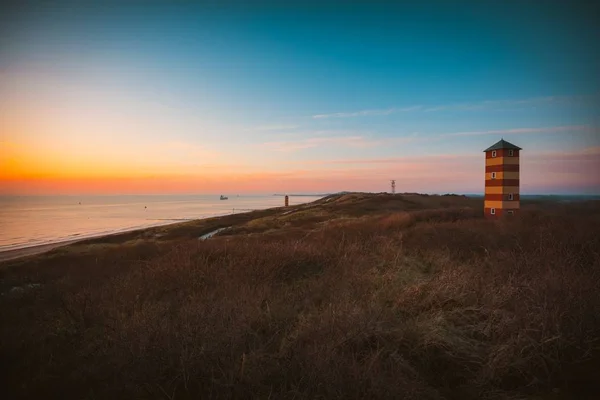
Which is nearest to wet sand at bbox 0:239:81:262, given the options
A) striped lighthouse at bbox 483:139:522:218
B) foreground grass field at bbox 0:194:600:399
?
foreground grass field at bbox 0:194:600:399

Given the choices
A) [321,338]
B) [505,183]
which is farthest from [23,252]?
[505,183]

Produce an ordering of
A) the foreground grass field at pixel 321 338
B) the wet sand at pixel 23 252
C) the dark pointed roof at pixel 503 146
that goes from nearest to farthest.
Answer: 1. the foreground grass field at pixel 321 338
2. the dark pointed roof at pixel 503 146
3. the wet sand at pixel 23 252

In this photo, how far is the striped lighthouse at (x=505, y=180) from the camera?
1681 cm

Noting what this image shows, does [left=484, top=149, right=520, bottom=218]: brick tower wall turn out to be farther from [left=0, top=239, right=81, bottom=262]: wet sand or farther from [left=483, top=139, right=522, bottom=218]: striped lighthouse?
[left=0, top=239, right=81, bottom=262]: wet sand

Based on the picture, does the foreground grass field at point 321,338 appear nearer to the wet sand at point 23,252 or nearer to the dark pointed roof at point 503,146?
the dark pointed roof at point 503,146

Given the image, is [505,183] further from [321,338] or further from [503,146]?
[321,338]

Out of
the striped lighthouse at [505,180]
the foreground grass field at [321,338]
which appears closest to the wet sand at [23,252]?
the foreground grass field at [321,338]

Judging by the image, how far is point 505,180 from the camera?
55.5ft

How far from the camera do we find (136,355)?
12.3 ft

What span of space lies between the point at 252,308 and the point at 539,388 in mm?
3678

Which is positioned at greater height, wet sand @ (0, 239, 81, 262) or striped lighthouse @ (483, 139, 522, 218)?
striped lighthouse @ (483, 139, 522, 218)

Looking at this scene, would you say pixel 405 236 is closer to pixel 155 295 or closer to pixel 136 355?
pixel 155 295

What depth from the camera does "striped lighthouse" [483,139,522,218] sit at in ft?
55.2

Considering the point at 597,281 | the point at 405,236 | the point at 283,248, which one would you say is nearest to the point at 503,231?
the point at 405,236
